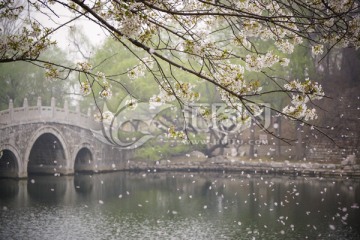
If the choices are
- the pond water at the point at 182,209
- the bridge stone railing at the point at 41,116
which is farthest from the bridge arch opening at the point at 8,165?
the bridge stone railing at the point at 41,116

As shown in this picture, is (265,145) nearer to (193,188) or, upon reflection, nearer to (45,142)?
(193,188)

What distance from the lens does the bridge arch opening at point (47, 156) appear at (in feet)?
85.5

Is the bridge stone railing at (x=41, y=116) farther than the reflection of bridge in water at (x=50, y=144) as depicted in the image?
No

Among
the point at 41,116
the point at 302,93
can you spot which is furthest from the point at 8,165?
the point at 302,93

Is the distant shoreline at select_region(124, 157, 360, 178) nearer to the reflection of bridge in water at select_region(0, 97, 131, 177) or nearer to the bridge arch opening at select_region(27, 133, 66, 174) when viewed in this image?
the reflection of bridge in water at select_region(0, 97, 131, 177)

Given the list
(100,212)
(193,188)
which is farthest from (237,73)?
(193,188)

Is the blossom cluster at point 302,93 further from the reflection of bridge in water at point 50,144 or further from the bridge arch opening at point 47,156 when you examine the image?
the bridge arch opening at point 47,156

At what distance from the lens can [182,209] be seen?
14750 millimetres

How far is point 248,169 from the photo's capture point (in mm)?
26719

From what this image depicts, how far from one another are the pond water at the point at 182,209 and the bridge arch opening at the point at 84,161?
564 cm

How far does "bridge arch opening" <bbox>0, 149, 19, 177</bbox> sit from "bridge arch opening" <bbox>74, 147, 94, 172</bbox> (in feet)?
22.2

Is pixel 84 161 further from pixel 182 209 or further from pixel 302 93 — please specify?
pixel 302 93

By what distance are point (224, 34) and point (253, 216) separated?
17.0 meters

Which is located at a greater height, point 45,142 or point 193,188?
point 45,142
